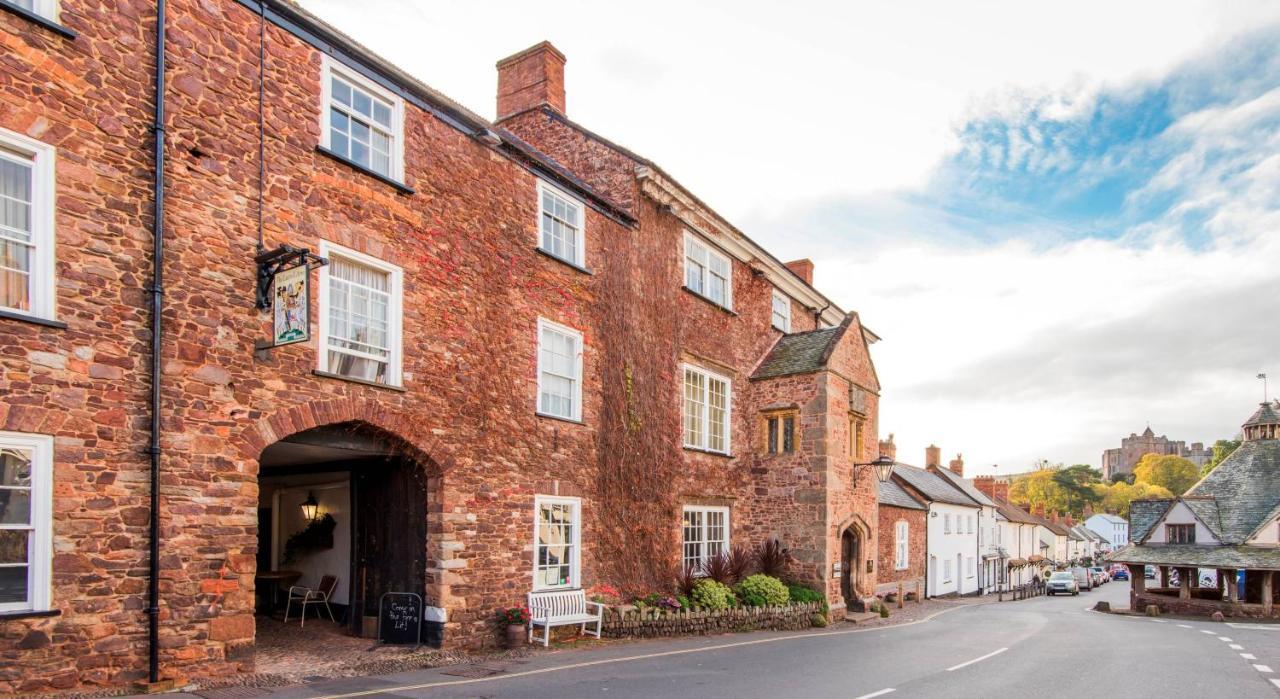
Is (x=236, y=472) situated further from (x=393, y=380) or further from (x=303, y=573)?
(x=303, y=573)

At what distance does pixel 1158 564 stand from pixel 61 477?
38694 millimetres

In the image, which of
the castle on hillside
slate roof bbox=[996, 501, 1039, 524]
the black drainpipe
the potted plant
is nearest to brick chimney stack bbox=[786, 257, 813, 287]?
the potted plant

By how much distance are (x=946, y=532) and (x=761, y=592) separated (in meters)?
27.4

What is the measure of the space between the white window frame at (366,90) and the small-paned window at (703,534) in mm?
10921

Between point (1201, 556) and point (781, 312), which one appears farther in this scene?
point (1201, 556)

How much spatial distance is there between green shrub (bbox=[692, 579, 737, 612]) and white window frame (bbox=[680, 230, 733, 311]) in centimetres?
696

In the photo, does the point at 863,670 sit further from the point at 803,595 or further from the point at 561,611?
the point at 803,595

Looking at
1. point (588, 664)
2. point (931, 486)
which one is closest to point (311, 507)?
point (588, 664)

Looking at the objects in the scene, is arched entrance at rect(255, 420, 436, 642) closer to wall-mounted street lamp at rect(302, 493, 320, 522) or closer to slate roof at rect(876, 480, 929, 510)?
wall-mounted street lamp at rect(302, 493, 320, 522)

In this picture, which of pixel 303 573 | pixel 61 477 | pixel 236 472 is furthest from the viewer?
pixel 303 573

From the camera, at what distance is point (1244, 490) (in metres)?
36.7

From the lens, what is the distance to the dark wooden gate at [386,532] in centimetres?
1323

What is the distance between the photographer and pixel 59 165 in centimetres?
877

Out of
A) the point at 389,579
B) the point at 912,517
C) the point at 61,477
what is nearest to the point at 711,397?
the point at 389,579
